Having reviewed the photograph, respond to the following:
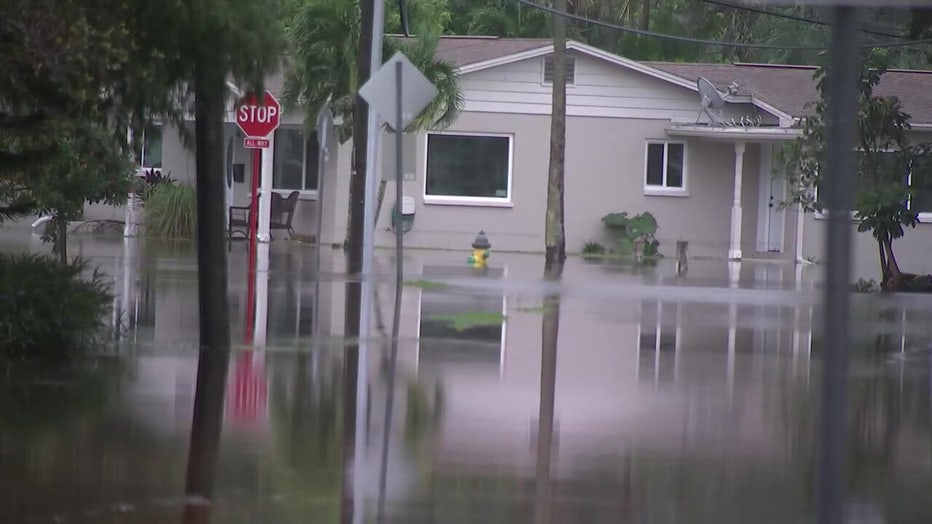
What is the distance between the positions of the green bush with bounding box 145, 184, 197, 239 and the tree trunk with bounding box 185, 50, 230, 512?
18.2 meters

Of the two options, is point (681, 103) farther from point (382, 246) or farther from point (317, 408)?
point (317, 408)

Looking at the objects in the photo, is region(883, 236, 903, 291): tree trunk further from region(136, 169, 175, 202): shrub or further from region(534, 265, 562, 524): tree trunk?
region(136, 169, 175, 202): shrub

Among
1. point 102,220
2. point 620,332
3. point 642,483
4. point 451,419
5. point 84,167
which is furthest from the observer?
point 102,220

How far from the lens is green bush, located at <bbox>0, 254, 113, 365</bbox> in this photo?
34.6 ft

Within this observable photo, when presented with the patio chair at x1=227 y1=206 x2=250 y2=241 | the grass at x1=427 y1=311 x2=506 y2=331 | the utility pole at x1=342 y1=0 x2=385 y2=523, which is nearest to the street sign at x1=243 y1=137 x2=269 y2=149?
the utility pole at x1=342 y1=0 x2=385 y2=523

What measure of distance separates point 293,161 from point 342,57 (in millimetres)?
6064

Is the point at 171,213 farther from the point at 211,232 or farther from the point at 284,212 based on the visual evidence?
the point at 211,232

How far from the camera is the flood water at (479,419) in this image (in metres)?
6.97

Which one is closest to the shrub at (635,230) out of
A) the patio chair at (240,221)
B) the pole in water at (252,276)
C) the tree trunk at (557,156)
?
the tree trunk at (557,156)

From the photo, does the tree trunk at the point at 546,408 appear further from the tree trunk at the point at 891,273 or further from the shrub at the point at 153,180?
the shrub at the point at 153,180

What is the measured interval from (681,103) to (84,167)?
17.0m

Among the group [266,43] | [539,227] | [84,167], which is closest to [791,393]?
[266,43]

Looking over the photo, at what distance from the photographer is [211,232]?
37.1ft

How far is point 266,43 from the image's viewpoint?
971 cm
